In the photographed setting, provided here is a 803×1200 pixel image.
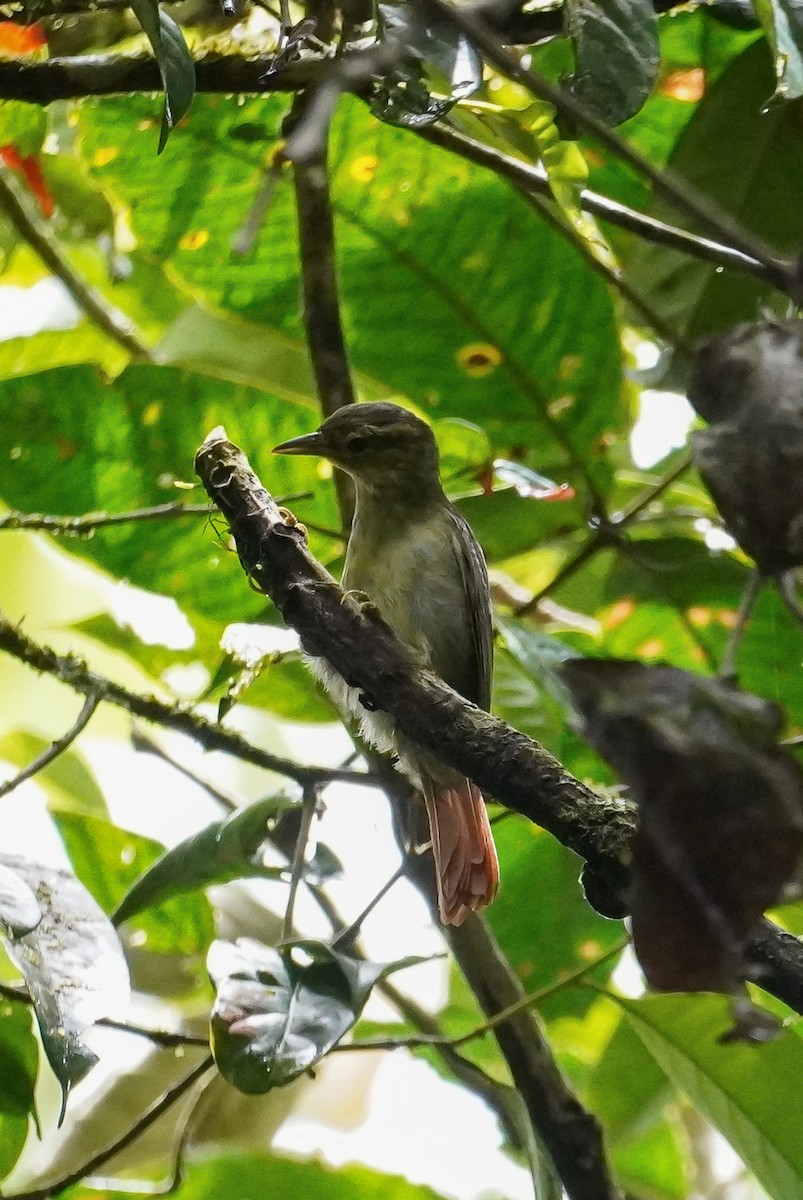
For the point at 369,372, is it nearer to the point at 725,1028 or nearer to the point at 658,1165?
the point at 725,1028

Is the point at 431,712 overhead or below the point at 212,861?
overhead

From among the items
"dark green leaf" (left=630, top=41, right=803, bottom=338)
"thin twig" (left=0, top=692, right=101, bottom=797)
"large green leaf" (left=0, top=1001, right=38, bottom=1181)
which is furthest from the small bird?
"large green leaf" (left=0, top=1001, right=38, bottom=1181)

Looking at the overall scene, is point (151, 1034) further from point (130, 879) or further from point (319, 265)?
point (319, 265)

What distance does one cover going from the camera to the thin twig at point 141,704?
1.96 metres

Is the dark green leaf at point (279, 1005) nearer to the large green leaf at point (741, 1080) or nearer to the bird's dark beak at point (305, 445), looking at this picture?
the large green leaf at point (741, 1080)

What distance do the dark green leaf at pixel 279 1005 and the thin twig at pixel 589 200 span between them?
37.7 inches

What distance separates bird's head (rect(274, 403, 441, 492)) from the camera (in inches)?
85.6

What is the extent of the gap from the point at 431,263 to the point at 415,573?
0.55 metres

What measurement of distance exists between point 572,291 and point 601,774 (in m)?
0.89

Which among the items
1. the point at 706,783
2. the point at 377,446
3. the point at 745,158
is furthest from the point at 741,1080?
the point at 745,158

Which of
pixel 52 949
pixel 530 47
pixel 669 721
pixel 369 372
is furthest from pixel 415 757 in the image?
pixel 669 721

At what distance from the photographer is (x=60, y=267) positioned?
2.54 meters

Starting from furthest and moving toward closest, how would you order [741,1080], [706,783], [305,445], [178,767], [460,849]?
[178,767] → [305,445] → [460,849] → [741,1080] → [706,783]

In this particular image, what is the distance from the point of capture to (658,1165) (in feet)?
9.28
